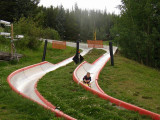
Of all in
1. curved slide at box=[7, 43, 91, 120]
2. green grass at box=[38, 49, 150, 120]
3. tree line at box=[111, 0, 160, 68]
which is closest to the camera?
green grass at box=[38, 49, 150, 120]

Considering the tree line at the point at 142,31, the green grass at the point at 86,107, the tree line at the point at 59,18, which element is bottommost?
the green grass at the point at 86,107

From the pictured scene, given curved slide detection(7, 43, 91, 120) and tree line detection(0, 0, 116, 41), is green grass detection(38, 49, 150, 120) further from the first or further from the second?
tree line detection(0, 0, 116, 41)

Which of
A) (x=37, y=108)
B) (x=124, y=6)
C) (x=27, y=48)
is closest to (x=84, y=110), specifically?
(x=37, y=108)

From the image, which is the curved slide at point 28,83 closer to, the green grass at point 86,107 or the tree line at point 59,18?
the green grass at point 86,107

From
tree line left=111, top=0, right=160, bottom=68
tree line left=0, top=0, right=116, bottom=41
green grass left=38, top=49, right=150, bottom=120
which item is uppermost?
tree line left=0, top=0, right=116, bottom=41

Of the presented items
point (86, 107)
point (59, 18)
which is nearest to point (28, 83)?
point (86, 107)

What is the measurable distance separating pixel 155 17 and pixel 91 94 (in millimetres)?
21813

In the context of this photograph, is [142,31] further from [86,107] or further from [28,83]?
[86,107]

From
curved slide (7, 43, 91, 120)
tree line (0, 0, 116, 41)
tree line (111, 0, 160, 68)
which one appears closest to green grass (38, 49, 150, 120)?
curved slide (7, 43, 91, 120)

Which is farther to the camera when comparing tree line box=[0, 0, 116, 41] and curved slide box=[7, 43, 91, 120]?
tree line box=[0, 0, 116, 41]

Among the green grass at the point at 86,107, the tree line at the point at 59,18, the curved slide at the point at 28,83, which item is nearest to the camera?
the green grass at the point at 86,107

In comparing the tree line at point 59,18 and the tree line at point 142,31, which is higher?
the tree line at point 59,18

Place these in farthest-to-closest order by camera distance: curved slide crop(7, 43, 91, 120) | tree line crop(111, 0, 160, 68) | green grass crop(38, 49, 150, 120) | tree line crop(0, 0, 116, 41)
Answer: tree line crop(0, 0, 116, 41) → tree line crop(111, 0, 160, 68) → curved slide crop(7, 43, 91, 120) → green grass crop(38, 49, 150, 120)

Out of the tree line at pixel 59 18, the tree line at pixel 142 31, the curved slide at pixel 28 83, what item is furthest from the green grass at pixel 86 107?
the tree line at pixel 142 31
